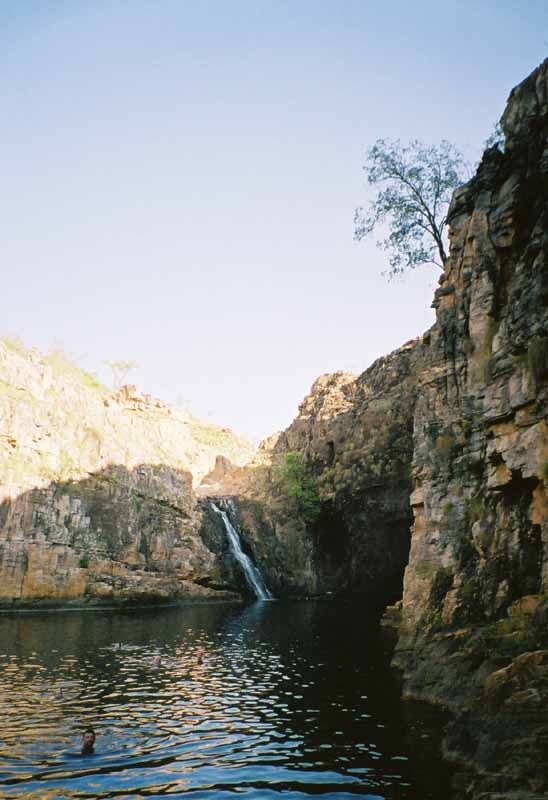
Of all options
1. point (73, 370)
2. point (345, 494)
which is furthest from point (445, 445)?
point (73, 370)

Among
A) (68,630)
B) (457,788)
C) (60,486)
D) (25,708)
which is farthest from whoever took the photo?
(60,486)

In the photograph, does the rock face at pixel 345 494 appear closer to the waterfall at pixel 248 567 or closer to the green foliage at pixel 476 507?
the waterfall at pixel 248 567

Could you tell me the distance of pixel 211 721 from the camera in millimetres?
16625

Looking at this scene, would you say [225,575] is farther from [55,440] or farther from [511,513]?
[511,513]

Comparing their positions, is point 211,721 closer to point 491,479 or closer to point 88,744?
point 88,744

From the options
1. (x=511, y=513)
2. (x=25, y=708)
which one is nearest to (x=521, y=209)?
(x=511, y=513)

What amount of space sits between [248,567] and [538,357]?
51210 millimetres

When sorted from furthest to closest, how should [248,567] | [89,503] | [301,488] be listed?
[301,488] → [248,567] → [89,503]

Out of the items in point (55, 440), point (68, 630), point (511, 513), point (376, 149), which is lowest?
point (68, 630)

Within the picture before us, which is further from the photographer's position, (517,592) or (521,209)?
(521,209)

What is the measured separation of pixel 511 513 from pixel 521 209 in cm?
1157

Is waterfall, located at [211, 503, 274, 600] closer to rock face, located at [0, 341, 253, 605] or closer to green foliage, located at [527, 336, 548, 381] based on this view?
rock face, located at [0, 341, 253, 605]

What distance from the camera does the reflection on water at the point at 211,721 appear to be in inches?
467

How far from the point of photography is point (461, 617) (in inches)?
830
